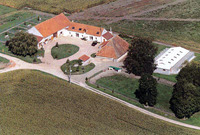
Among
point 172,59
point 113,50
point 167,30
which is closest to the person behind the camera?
point 172,59

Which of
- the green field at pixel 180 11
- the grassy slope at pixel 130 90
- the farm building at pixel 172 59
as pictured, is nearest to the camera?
the grassy slope at pixel 130 90

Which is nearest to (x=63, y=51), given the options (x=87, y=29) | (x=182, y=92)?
(x=87, y=29)

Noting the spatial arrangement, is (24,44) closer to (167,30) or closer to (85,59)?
(85,59)

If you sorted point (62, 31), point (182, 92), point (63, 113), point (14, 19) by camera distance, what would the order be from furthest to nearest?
point (14, 19), point (62, 31), point (182, 92), point (63, 113)

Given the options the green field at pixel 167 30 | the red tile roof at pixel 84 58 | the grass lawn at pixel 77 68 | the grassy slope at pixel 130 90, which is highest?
the green field at pixel 167 30

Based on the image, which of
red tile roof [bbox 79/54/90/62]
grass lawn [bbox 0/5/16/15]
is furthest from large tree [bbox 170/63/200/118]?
grass lawn [bbox 0/5/16/15]

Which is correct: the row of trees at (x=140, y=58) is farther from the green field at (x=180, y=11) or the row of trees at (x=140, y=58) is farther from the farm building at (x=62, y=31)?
the green field at (x=180, y=11)

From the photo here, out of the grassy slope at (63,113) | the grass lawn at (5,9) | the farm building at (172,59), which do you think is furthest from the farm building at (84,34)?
the grass lawn at (5,9)
